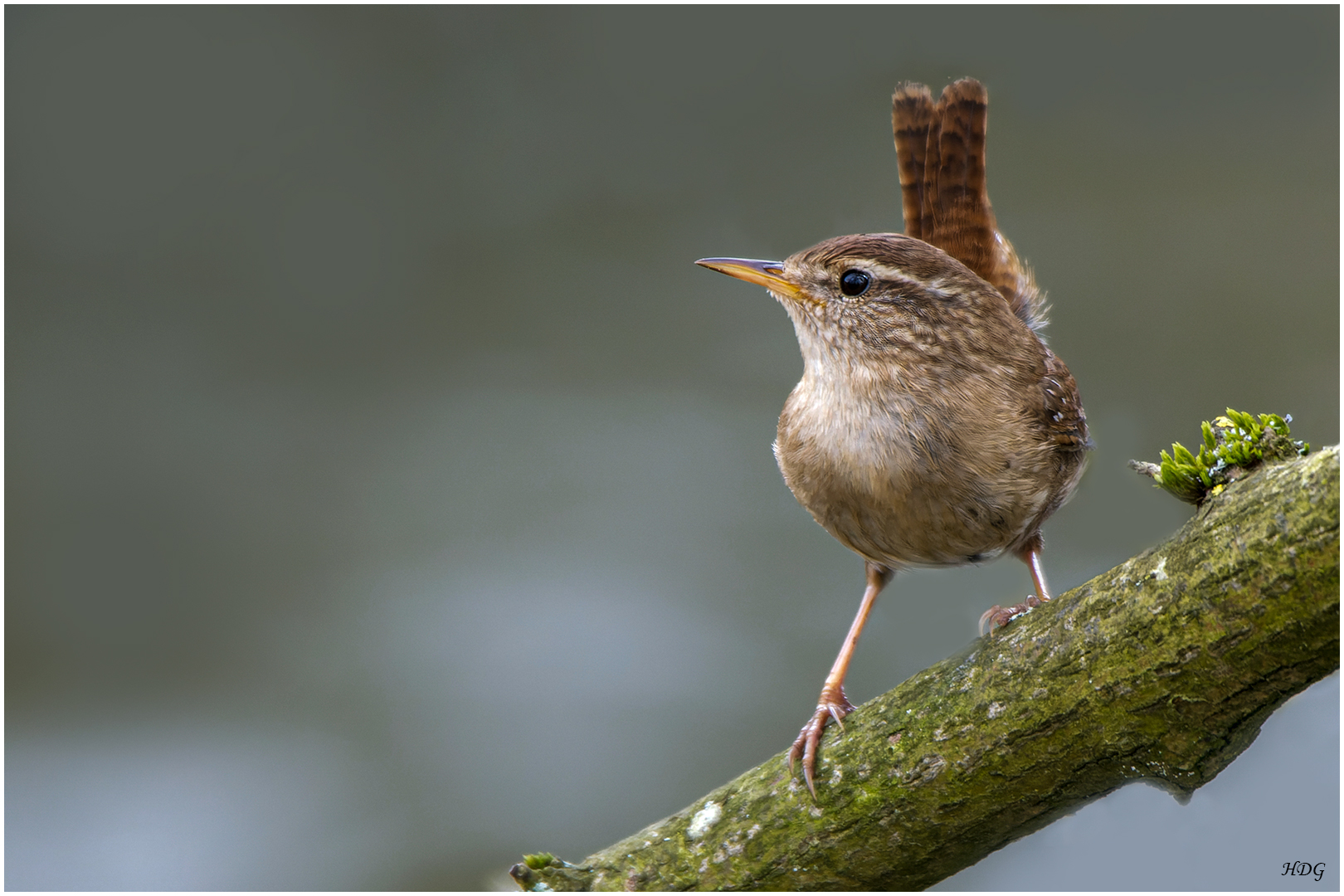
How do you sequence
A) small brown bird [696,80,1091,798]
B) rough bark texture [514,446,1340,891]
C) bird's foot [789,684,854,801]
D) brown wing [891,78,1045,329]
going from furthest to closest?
brown wing [891,78,1045,329], small brown bird [696,80,1091,798], bird's foot [789,684,854,801], rough bark texture [514,446,1340,891]

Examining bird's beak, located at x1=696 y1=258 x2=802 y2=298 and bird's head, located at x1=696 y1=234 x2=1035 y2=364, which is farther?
bird's beak, located at x1=696 y1=258 x2=802 y2=298

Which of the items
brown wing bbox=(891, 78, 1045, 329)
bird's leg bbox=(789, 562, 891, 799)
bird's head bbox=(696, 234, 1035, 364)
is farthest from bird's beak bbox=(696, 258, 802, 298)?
bird's leg bbox=(789, 562, 891, 799)

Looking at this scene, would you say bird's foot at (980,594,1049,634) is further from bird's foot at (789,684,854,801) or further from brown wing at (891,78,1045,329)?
brown wing at (891,78,1045,329)

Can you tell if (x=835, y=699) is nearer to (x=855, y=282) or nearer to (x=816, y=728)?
(x=816, y=728)

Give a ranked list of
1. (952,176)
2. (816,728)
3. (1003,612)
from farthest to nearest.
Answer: (952,176)
(1003,612)
(816,728)

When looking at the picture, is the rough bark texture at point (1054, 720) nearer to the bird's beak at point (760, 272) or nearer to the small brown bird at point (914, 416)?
the small brown bird at point (914, 416)

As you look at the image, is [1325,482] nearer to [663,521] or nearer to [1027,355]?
[1027,355]

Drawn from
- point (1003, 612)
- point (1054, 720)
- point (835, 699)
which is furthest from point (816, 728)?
A: point (1054, 720)

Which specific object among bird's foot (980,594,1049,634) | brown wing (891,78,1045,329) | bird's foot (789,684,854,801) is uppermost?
brown wing (891,78,1045,329)
